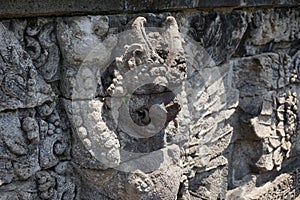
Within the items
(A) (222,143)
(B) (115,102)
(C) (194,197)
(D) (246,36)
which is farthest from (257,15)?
(B) (115,102)

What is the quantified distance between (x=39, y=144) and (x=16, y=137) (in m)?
0.13

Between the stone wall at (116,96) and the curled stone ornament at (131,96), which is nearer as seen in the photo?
the stone wall at (116,96)

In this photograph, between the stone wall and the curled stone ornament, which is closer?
the stone wall

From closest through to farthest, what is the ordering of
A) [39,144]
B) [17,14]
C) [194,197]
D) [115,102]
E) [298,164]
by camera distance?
1. [17,14]
2. [39,144]
3. [115,102]
4. [194,197]
5. [298,164]

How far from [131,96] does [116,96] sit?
0.07 meters

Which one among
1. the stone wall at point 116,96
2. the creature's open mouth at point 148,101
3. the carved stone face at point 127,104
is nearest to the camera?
the stone wall at point 116,96

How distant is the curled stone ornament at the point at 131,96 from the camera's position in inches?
90.1

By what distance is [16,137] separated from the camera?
6.90 feet

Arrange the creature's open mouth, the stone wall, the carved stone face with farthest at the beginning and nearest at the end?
the creature's open mouth, the carved stone face, the stone wall

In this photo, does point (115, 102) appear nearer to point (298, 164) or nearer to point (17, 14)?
point (17, 14)

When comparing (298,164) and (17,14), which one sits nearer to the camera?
(17,14)

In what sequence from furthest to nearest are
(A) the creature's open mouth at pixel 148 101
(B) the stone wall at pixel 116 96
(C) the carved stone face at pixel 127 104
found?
(A) the creature's open mouth at pixel 148 101, (C) the carved stone face at pixel 127 104, (B) the stone wall at pixel 116 96

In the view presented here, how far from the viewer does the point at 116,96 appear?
7.70 feet

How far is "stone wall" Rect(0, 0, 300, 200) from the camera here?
212 cm
